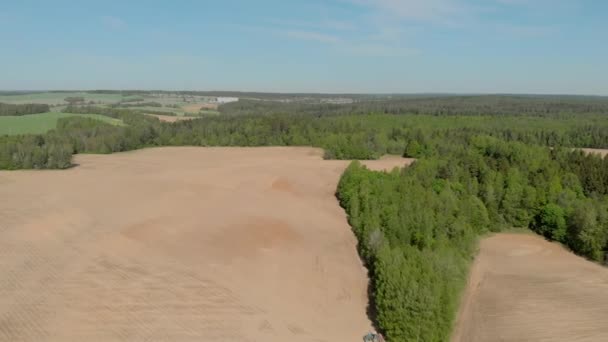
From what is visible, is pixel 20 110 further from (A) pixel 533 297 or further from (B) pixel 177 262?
(A) pixel 533 297

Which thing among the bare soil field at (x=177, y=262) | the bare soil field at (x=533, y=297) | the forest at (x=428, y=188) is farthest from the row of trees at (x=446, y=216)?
the bare soil field at (x=177, y=262)

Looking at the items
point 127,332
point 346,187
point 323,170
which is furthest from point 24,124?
point 127,332

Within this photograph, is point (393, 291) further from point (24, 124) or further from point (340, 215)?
point (24, 124)

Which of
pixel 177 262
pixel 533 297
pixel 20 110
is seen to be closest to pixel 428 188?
pixel 533 297

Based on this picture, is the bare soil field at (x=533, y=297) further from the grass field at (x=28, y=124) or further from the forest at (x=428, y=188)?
the grass field at (x=28, y=124)

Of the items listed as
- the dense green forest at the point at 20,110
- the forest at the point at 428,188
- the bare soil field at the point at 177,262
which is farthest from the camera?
the dense green forest at the point at 20,110

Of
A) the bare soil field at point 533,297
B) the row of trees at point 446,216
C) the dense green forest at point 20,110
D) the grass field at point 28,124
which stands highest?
the dense green forest at point 20,110

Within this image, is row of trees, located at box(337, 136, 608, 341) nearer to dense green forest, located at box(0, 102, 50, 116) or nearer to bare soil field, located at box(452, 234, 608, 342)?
bare soil field, located at box(452, 234, 608, 342)
